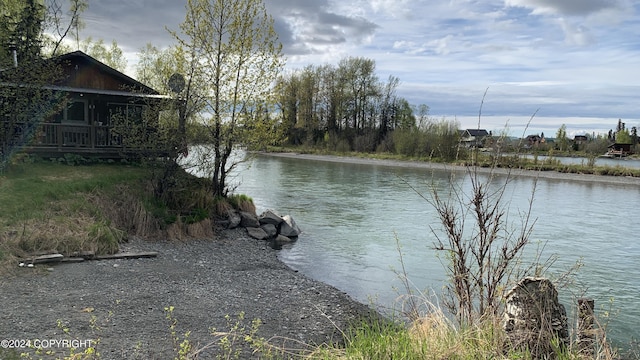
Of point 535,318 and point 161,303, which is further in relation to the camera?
point 161,303

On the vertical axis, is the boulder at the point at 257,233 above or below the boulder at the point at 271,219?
below

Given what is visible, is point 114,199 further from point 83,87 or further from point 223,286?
point 83,87

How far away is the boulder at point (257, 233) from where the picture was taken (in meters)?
14.3

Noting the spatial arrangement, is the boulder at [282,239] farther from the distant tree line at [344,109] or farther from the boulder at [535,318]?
the distant tree line at [344,109]

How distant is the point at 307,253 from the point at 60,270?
6232 millimetres

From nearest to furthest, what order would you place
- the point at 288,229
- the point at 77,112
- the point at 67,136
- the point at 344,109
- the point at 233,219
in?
1. the point at 233,219
2. the point at 288,229
3. the point at 67,136
4. the point at 77,112
5. the point at 344,109

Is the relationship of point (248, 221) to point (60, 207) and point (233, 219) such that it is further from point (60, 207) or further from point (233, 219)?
point (60, 207)

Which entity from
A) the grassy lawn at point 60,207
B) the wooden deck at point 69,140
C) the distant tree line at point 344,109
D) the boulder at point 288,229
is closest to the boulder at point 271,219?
the boulder at point 288,229

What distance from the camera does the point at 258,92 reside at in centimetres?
1596

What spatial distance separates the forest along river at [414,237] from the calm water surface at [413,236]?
0.08 feet

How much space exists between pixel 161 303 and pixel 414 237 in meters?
9.48

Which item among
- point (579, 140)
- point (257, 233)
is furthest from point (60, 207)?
point (579, 140)

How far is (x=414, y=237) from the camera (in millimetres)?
15203

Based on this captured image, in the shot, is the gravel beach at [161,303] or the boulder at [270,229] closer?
the gravel beach at [161,303]
